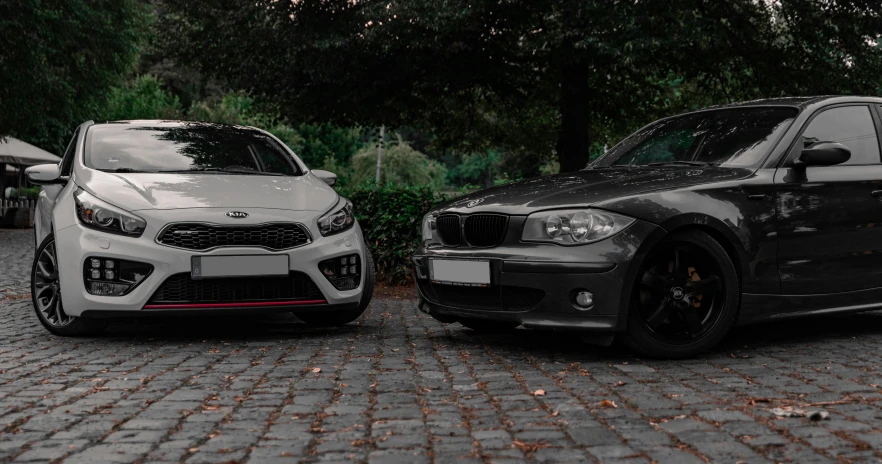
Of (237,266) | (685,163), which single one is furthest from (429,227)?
(685,163)

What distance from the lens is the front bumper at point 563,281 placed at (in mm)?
5391

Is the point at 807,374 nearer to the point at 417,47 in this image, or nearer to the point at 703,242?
the point at 703,242

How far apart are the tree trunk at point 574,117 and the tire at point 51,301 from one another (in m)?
9.95

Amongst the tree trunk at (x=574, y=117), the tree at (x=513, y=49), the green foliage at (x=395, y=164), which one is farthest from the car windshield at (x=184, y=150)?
the green foliage at (x=395, y=164)

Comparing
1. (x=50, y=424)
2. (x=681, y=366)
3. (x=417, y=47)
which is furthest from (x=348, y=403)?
(x=417, y=47)

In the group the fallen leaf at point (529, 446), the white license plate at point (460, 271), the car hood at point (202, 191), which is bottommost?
the fallen leaf at point (529, 446)

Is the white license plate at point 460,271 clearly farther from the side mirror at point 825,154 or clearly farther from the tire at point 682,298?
the side mirror at point 825,154

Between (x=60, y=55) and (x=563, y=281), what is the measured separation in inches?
789

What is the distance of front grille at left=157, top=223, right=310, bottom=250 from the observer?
6332 millimetres

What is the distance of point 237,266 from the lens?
6340 mm

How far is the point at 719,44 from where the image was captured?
46.0 feet

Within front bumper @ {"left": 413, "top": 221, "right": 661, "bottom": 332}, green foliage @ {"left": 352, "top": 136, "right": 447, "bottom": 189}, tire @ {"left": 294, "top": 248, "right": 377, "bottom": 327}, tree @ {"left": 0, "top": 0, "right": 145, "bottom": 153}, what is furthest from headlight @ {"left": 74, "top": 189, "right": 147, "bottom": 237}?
green foliage @ {"left": 352, "top": 136, "right": 447, "bottom": 189}

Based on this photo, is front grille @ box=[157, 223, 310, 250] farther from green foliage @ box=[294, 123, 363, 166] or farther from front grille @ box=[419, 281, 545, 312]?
green foliage @ box=[294, 123, 363, 166]

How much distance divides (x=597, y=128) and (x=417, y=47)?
26.1ft
